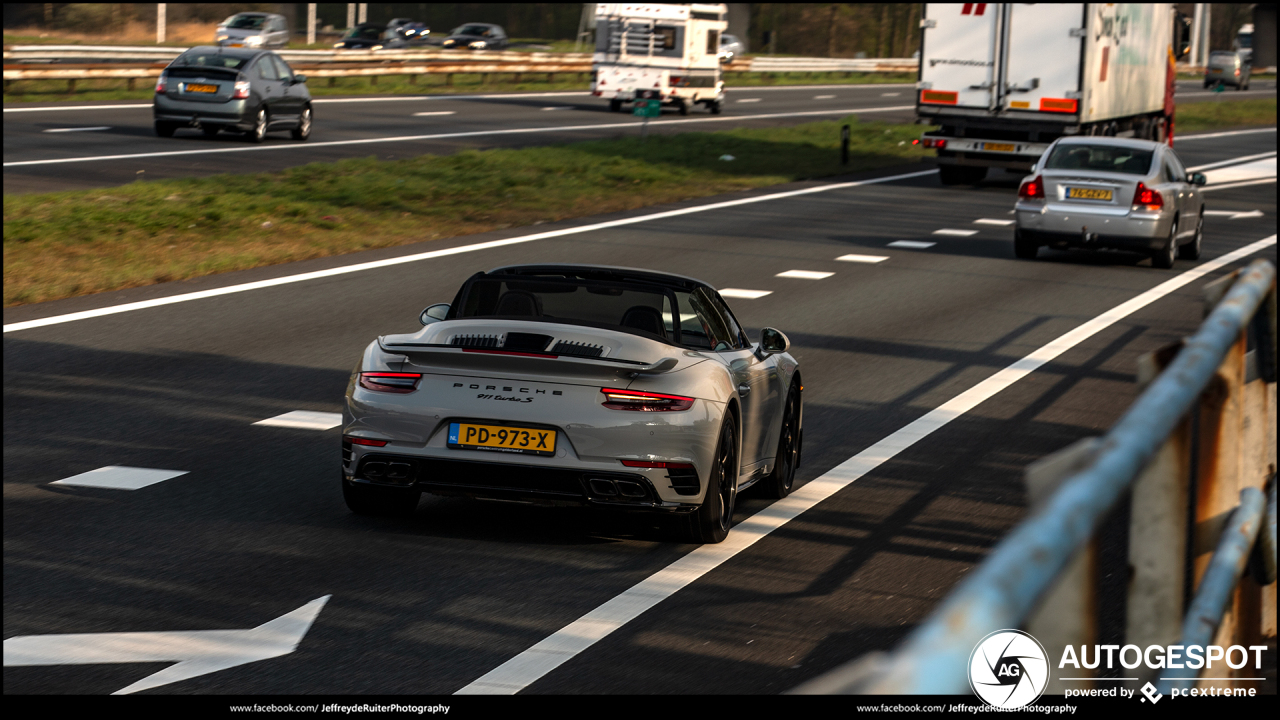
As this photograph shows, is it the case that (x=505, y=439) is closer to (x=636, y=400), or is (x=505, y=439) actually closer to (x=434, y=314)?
(x=636, y=400)

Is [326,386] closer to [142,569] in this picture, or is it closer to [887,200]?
[142,569]

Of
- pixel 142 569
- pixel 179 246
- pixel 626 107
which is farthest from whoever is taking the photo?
pixel 626 107

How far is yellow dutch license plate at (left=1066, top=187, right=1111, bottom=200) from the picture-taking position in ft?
71.0

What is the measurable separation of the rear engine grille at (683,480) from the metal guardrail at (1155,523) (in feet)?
11.0

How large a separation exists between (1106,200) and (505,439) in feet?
51.3

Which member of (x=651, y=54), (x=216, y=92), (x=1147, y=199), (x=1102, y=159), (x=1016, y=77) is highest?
(x=651, y=54)

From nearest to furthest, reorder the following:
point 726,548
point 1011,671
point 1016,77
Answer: point 1011,671, point 726,548, point 1016,77

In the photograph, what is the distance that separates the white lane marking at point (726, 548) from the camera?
5980 millimetres

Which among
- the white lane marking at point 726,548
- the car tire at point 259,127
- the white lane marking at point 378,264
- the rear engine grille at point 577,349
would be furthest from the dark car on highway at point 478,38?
the rear engine grille at point 577,349

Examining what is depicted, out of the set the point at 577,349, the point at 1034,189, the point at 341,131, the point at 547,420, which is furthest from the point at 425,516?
the point at 341,131

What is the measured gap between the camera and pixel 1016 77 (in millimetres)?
31719

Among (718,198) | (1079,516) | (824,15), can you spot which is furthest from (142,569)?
(824,15)

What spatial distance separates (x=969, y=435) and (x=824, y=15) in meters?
104
